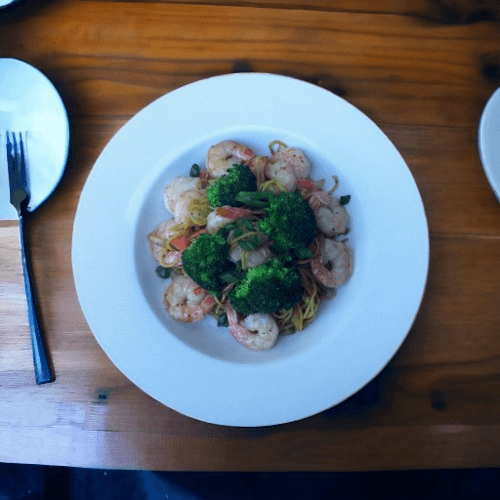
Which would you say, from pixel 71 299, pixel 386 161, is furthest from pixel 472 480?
pixel 71 299

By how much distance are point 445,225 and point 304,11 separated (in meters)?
0.86

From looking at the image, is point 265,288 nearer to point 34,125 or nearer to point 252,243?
point 252,243

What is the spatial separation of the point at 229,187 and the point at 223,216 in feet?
0.28

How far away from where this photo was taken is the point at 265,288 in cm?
125

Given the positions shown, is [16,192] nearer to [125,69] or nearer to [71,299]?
[71,299]

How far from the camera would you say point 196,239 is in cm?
130

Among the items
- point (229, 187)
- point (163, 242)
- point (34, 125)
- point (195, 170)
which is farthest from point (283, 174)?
point (34, 125)

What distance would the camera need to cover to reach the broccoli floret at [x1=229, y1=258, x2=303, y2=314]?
125 centimetres

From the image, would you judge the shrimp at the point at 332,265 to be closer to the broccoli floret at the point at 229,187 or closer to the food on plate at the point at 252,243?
the food on plate at the point at 252,243

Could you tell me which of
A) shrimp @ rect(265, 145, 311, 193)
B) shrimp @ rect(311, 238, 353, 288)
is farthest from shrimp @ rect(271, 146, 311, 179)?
shrimp @ rect(311, 238, 353, 288)

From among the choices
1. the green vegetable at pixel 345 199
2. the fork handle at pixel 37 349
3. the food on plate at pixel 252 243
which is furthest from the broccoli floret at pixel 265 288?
the fork handle at pixel 37 349

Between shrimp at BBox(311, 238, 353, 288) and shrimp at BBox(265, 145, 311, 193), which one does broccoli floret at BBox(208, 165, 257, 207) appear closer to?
shrimp at BBox(265, 145, 311, 193)

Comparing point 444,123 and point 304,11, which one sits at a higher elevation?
point 304,11

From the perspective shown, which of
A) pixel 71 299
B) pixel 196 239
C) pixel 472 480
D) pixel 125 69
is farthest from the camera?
pixel 472 480
